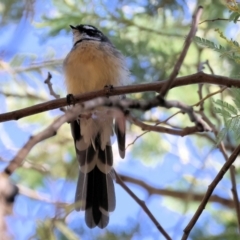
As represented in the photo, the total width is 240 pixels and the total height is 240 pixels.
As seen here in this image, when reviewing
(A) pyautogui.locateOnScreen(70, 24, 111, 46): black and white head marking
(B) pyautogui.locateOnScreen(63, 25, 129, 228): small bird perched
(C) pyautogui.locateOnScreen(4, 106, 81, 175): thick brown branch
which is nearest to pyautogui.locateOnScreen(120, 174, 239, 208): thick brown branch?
(B) pyautogui.locateOnScreen(63, 25, 129, 228): small bird perched

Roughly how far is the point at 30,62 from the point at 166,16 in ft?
2.55

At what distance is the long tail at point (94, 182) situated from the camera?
2361 mm

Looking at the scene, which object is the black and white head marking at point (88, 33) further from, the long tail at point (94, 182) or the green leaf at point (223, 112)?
the green leaf at point (223, 112)

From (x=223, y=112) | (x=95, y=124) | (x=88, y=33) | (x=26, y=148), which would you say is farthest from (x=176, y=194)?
(x=26, y=148)

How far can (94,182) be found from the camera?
2582 millimetres

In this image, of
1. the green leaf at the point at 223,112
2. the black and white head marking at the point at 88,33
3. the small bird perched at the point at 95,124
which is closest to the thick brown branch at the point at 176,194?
the small bird perched at the point at 95,124

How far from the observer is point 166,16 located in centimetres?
305

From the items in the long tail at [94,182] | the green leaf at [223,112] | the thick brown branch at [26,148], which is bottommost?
the thick brown branch at [26,148]

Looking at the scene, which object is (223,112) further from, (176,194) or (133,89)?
(176,194)

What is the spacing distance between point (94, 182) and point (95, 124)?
35 cm

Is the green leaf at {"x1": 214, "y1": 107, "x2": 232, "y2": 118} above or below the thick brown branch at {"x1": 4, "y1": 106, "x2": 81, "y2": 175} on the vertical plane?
above

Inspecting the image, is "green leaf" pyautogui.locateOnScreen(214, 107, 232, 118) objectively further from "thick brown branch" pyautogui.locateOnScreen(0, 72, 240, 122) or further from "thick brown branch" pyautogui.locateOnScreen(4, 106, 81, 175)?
"thick brown branch" pyautogui.locateOnScreen(4, 106, 81, 175)

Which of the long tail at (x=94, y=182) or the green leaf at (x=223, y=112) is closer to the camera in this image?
the green leaf at (x=223, y=112)

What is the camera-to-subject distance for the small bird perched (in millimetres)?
2529
